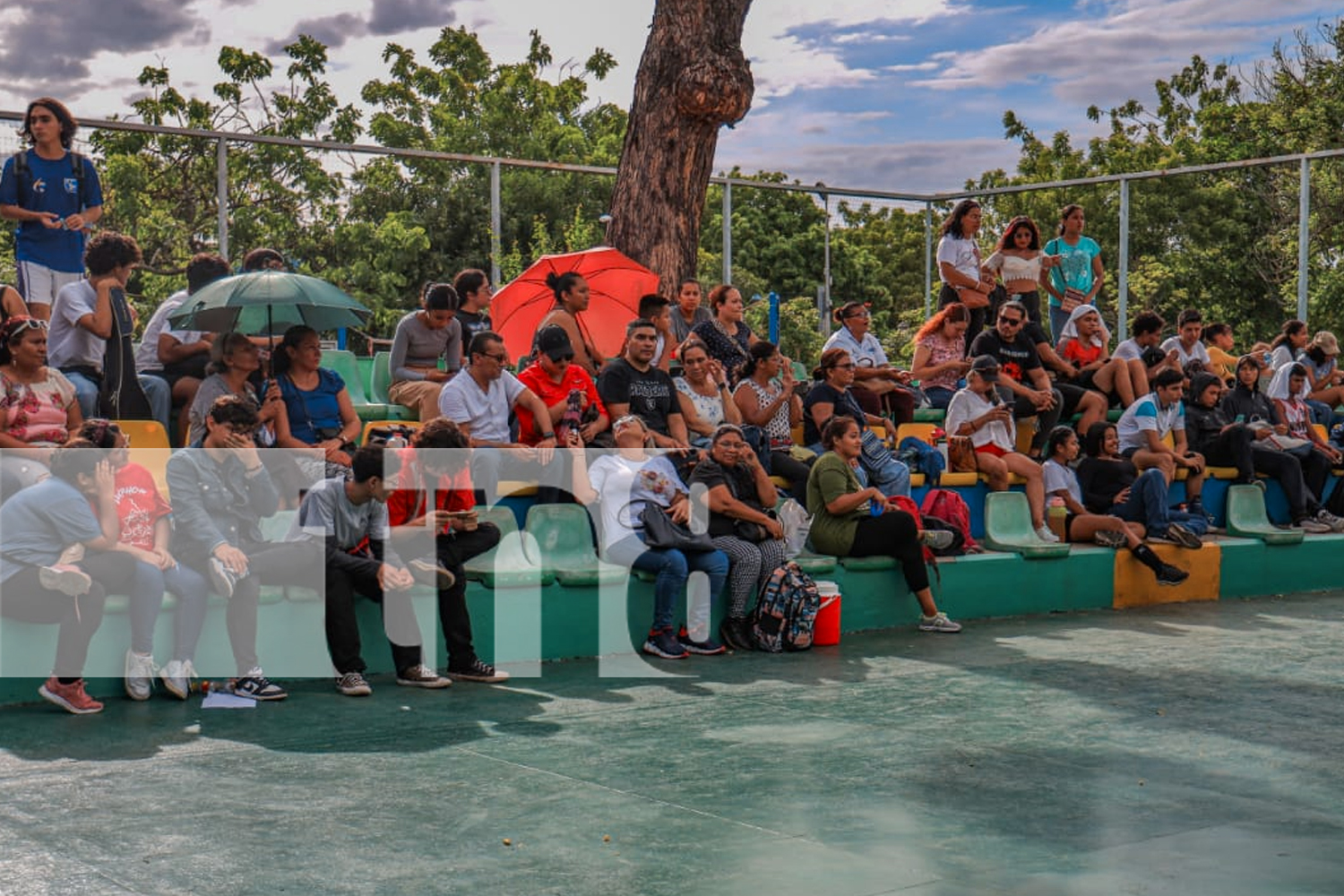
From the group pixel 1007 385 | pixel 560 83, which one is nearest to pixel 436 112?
pixel 560 83

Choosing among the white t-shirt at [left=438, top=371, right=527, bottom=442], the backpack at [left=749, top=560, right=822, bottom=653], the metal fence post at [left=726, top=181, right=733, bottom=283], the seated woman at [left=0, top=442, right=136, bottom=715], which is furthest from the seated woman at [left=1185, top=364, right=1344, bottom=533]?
the seated woman at [left=0, top=442, right=136, bottom=715]

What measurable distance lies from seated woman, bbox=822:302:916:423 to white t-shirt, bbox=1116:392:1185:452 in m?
1.58

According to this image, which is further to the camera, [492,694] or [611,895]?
[492,694]

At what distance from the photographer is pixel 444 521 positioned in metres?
7.62

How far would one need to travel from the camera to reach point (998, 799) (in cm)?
541

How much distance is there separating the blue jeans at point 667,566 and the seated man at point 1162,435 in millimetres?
4522

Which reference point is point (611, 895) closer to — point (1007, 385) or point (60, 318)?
point (60, 318)

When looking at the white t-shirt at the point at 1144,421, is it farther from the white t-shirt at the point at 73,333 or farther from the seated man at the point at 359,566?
the white t-shirt at the point at 73,333

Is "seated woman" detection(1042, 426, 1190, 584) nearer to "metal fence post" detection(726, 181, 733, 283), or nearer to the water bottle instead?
the water bottle

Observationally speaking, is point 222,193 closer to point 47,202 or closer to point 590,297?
point 47,202

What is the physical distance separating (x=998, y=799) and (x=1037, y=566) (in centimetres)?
513

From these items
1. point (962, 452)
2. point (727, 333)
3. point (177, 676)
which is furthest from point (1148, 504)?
point (177, 676)

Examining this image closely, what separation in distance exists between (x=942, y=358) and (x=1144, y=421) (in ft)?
5.15

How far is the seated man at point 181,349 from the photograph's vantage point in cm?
913
